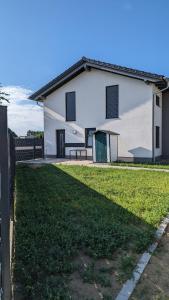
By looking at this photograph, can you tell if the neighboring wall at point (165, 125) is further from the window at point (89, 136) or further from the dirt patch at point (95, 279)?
the dirt patch at point (95, 279)

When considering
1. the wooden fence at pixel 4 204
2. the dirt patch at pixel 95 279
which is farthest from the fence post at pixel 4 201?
the dirt patch at pixel 95 279

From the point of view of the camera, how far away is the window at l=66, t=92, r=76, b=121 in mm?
18188

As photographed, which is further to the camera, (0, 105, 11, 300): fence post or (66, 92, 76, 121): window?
(66, 92, 76, 121): window

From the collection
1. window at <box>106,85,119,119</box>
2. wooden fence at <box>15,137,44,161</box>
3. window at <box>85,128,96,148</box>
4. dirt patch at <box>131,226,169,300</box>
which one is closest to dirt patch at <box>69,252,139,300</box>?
dirt patch at <box>131,226,169,300</box>

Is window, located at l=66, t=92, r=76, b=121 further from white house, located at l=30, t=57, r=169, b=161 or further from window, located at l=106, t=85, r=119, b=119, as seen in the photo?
window, located at l=106, t=85, r=119, b=119

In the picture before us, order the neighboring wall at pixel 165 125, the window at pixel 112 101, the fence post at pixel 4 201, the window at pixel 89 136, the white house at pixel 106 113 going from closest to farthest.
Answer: the fence post at pixel 4 201
the white house at pixel 106 113
the window at pixel 112 101
the window at pixel 89 136
the neighboring wall at pixel 165 125

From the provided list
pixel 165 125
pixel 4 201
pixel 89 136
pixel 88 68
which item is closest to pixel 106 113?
pixel 89 136

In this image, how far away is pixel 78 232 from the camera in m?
4.14

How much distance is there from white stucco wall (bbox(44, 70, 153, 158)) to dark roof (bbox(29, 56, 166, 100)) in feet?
1.19

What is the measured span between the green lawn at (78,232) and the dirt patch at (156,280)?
0.66 ft

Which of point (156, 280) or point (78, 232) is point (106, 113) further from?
point (156, 280)

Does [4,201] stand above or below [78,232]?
above

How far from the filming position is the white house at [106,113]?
1564cm

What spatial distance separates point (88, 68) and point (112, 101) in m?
2.67
